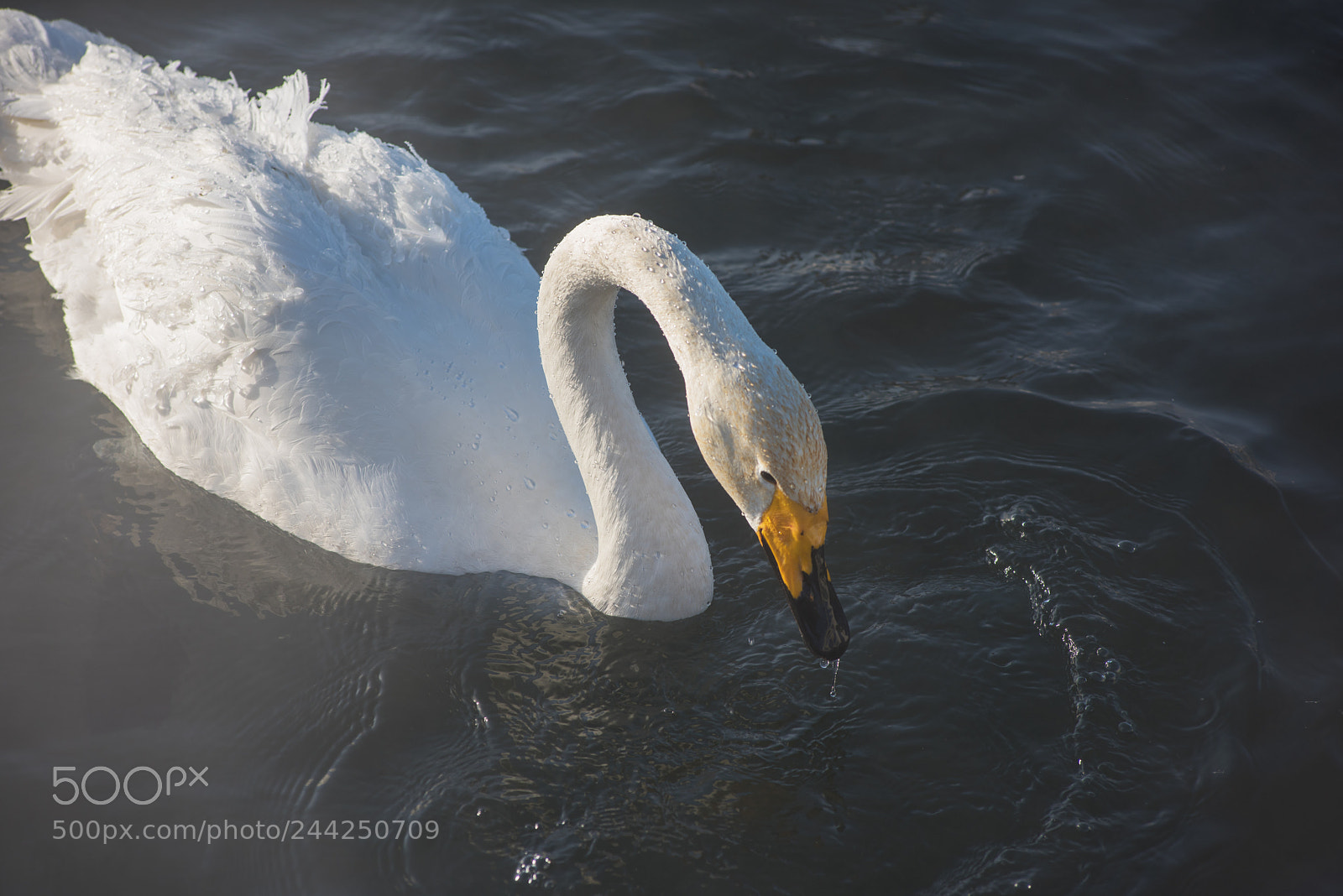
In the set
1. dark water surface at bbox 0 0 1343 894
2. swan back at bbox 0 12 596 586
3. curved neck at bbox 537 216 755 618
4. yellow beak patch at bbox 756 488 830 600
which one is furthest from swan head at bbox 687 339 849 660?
swan back at bbox 0 12 596 586

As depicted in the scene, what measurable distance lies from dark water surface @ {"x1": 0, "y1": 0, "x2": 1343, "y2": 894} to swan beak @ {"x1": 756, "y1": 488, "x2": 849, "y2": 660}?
0.87 metres

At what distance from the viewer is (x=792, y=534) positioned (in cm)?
427

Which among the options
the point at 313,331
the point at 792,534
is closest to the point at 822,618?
the point at 792,534

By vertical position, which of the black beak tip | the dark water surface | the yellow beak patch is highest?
the yellow beak patch

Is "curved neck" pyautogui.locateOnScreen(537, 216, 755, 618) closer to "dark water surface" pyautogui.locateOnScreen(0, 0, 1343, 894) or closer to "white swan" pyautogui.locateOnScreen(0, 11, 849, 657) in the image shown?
"white swan" pyautogui.locateOnScreen(0, 11, 849, 657)

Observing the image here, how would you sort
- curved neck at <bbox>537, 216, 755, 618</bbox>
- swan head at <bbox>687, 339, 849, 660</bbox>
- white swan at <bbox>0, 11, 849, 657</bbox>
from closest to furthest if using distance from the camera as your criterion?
swan head at <bbox>687, 339, 849, 660</bbox>, curved neck at <bbox>537, 216, 755, 618</bbox>, white swan at <bbox>0, 11, 849, 657</bbox>

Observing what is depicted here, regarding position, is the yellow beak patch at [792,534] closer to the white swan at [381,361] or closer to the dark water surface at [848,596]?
the white swan at [381,361]

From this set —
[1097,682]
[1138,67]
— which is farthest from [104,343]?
[1138,67]

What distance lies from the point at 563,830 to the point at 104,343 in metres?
4.04

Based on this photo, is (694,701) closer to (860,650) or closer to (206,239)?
(860,650)

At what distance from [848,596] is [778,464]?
6.46 feet

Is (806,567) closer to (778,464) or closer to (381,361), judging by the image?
(778,464)

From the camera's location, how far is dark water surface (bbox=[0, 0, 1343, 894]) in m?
4.75

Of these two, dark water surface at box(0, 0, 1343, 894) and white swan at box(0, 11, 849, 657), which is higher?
white swan at box(0, 11, 849, 657)
